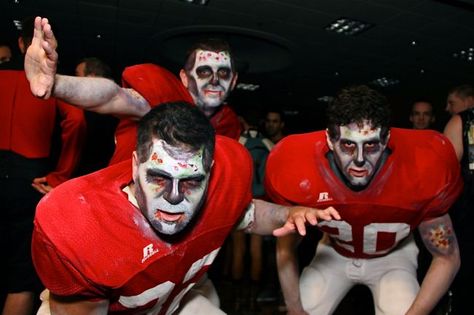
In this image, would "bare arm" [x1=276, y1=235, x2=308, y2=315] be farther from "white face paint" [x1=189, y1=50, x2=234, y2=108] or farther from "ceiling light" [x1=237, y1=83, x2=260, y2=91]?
"ceiling light" [x1=237, y1=83, x2=260, y2=91]

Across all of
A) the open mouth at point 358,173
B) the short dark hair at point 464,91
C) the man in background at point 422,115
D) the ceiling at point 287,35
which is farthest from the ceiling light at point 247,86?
the open mouth at point 358,173

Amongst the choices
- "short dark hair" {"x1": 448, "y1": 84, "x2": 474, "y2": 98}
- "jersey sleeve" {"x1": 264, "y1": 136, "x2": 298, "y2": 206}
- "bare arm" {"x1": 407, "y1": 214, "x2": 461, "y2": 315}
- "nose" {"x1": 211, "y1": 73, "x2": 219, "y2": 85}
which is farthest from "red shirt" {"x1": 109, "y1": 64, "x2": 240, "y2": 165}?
"short dark hair" {"x1": 448, "y1": 84, "x2": 474, "y2": 98}

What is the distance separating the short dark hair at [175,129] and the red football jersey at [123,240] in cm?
16

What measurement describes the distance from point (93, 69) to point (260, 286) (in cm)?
197

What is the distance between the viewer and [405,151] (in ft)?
6.64

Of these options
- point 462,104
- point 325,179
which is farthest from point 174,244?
point 462,104

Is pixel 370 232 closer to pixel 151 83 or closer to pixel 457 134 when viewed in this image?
pixel 457 134

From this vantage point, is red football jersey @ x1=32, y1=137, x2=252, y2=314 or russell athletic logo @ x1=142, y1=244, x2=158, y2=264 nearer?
red football jersey @ x1=32, y1=137, x2=252, y2=314

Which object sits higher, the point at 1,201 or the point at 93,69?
the point at 93,69

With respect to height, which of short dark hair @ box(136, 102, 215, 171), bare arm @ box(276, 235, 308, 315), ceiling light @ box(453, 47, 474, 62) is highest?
ceiling light @ box(453, 47, 474, 62)

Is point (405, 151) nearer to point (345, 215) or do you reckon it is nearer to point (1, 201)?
point (345, 215)

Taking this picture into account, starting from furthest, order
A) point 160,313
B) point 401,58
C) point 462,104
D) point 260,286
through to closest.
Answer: point 401,58
point 260,286
point 462,104
point 160,313

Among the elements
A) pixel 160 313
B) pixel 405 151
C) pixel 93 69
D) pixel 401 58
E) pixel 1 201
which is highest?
pixel 401 58

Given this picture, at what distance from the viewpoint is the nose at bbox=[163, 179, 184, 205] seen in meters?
1.41
